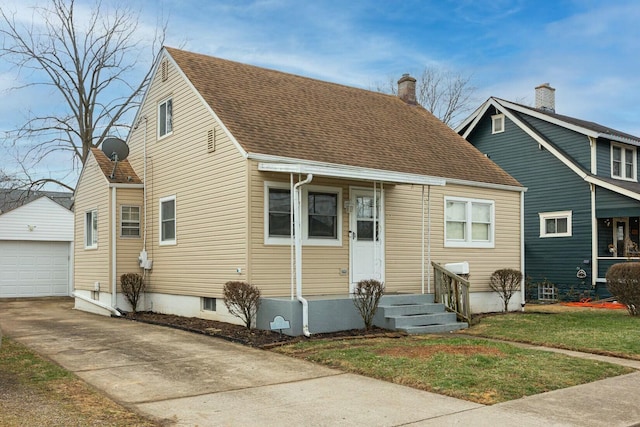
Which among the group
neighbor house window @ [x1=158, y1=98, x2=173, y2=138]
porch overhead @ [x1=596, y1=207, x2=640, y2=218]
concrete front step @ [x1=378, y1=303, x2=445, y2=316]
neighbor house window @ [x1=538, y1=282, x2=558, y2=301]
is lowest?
neighbor house window @ [x1=538, y1=282, x2=558, y2=301]

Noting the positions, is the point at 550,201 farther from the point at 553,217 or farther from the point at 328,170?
the point at 328,170

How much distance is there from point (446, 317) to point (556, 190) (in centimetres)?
1096

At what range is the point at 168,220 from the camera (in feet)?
46.9

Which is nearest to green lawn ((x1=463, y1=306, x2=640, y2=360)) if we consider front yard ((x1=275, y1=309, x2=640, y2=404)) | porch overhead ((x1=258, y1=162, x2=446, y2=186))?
front yard ((x1=275, y1=309, x2=640, y2=404))

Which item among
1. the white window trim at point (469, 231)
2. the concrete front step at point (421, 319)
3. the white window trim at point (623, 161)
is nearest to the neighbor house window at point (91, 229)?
the concrete front step at point (421, 319)

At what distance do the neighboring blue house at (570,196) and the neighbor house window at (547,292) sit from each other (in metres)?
0.03

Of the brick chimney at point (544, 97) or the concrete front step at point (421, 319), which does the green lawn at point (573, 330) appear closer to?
the concrete front step at point (421, 319)

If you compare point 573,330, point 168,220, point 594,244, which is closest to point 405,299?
point 573,330

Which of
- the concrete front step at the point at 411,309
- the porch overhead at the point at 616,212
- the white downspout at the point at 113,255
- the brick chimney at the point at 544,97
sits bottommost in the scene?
the concrete front step at the point at 411,309

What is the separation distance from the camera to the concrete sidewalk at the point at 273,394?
5.61m

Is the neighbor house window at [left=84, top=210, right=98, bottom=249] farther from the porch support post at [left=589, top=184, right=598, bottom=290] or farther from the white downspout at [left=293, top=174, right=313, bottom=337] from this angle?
the porch support post at [left=589, top=184, right=598, bottom=290]

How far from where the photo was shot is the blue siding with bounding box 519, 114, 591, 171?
2059 centimetres

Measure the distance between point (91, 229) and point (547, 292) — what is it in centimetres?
1492

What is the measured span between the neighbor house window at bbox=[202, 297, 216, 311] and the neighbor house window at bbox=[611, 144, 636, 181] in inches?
603
